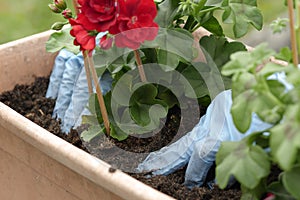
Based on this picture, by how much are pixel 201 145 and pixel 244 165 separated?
0.84 feet

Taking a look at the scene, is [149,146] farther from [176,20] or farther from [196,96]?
[176,20]

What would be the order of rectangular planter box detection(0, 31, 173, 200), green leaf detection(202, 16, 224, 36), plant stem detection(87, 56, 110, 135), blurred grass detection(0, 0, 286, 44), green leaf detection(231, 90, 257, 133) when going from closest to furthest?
green leaf detection(231, 90, 257, 133), rectangular planter box detection(0, 31, 173, 200), plant stem detection(87, 56, 110, 135), green leaf detection(202, 16, 224, 36), blurred grass detection(0, 0, 286, 44)

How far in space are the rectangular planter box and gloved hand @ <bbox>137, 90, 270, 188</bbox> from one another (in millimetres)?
138

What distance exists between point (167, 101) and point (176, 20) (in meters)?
0.17

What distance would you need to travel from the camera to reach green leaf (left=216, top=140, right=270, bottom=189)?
900 millimetres

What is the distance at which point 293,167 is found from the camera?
2.94 ft

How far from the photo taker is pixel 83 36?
1131 millimetres

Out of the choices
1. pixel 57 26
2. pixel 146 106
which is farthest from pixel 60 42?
pixel 146 106

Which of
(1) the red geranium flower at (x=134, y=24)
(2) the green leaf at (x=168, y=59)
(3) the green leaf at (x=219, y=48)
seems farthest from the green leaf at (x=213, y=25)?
(1) the red geranium flower at (x=134, y=24)

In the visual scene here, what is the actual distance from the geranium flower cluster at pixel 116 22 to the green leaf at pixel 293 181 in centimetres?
37

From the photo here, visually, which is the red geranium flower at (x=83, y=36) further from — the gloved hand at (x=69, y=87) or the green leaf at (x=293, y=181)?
the green leaf at (x=293, y=181)

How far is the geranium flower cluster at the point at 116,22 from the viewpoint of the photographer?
111 cm

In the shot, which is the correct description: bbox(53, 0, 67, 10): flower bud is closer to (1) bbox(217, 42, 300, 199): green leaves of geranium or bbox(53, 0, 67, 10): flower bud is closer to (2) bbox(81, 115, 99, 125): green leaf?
(2) bbox(81, 115, 99, 125): green leaf

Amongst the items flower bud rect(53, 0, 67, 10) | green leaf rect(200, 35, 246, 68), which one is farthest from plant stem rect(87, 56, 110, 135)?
green leaf rect(200, 35, 246, 68)
